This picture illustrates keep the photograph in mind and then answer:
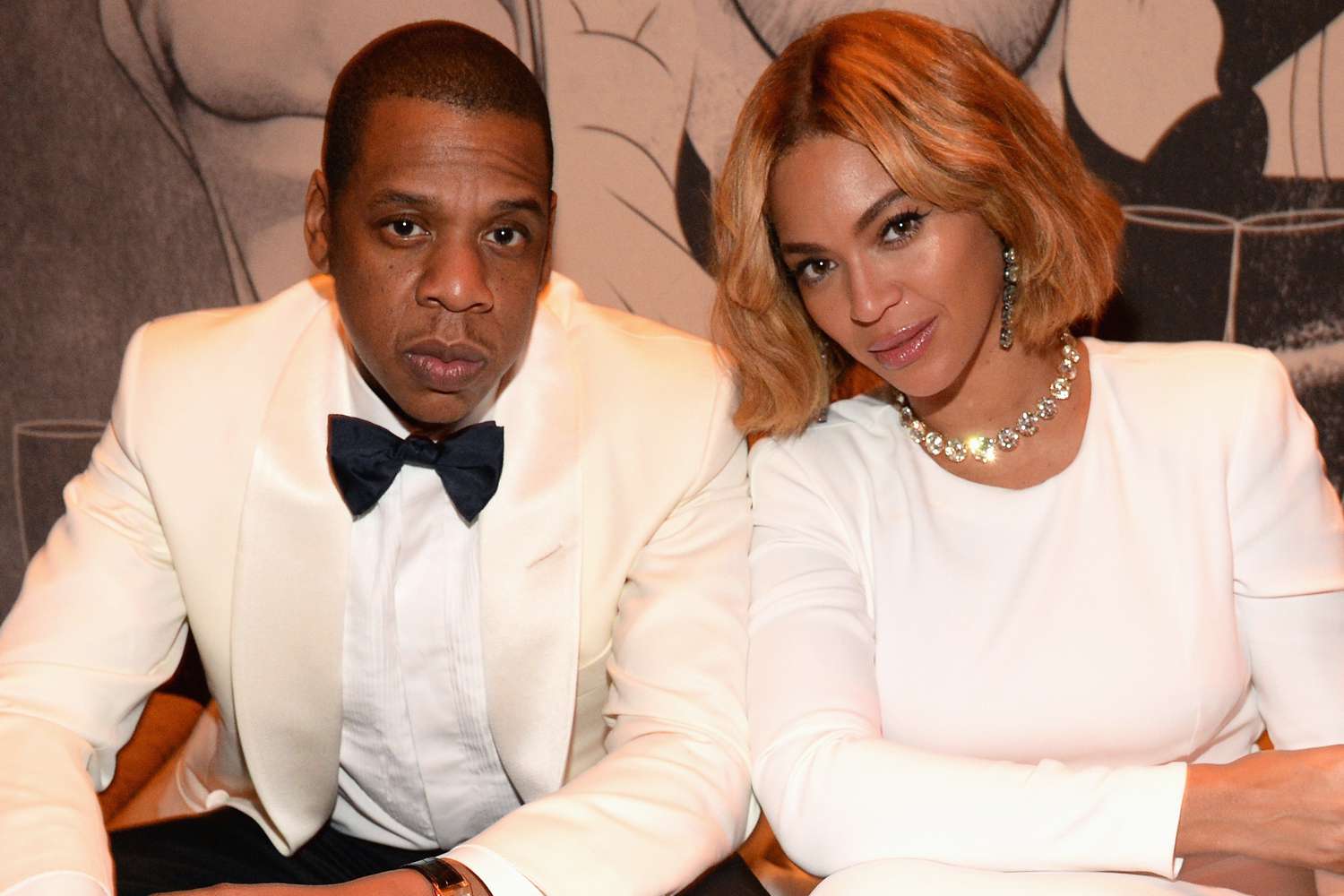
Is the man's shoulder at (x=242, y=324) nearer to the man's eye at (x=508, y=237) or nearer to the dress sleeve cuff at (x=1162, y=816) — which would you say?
the man's eye at (x=508, y=237)

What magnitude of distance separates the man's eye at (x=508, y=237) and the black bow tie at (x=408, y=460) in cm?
30

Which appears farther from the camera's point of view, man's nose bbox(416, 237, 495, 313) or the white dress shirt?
the white dress shirt

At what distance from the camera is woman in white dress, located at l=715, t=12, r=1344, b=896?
203 cm

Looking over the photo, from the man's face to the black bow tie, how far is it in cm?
6

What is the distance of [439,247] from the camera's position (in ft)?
6.58

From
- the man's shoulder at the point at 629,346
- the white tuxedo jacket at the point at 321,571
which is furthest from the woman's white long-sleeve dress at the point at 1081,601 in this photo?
the man's shoulder at the point at 629,346

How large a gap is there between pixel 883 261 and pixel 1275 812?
3.16 feet

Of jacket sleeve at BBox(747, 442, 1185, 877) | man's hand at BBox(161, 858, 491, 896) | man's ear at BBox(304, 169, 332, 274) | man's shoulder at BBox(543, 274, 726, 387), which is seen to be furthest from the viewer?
man's shoulder at BBox(543, 274, 726, 387)

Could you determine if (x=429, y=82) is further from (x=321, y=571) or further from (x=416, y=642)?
(x=416, y=642)

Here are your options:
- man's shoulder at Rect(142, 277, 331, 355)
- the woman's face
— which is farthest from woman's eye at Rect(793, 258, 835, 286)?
man's shoulder at Rect(142, 277, 331, 355)

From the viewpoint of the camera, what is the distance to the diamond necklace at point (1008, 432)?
226cm

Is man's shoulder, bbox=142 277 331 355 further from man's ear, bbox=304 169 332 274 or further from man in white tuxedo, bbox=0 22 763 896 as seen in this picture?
man's ear, bbox=304 169 332 274

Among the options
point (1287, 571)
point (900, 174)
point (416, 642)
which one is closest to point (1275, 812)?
point (1287, 571)

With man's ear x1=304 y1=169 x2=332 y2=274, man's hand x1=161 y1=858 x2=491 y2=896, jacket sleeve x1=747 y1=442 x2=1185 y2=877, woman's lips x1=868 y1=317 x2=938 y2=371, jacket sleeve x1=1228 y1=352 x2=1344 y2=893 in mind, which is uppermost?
man's ear x1=304 y1=169 x2=332 y2=274
